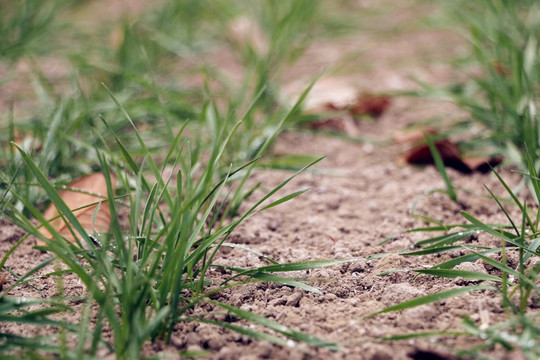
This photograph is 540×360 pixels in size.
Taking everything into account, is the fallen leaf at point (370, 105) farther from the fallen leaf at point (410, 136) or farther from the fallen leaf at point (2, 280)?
the fallen leaf at point (2, 280)

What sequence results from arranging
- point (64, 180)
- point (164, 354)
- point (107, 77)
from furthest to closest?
point (107, 77) < point (64, 180) < point (164, 354)

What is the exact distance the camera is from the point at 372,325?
950 millimetres

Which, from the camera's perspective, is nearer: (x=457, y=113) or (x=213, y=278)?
(x=213, y=278)

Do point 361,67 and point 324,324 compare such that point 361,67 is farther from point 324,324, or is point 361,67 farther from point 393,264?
point 324,324

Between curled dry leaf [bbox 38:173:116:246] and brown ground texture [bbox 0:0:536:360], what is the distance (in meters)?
0.08

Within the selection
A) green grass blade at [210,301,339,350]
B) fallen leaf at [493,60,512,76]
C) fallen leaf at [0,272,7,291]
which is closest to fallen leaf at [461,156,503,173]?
fallen leaf at [493,60,512,76]

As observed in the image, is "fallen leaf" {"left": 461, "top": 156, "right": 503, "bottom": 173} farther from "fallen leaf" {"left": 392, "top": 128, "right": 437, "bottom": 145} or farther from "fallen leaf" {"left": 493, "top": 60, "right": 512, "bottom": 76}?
"fallen leaf" {"left": 493, "top": 60, "right": 512, "bottom": 76}

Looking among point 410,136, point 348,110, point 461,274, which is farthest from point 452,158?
point 461,274

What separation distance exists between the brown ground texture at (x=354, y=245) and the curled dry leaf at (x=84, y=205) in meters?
0.08

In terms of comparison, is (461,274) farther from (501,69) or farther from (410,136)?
(501,69)

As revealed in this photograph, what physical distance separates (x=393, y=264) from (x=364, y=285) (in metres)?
0.09

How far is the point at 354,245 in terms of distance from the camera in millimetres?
1226

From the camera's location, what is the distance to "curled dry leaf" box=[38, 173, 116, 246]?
4.08ft

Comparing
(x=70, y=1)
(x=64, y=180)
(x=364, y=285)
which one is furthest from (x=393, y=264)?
(x=70, y=1)
